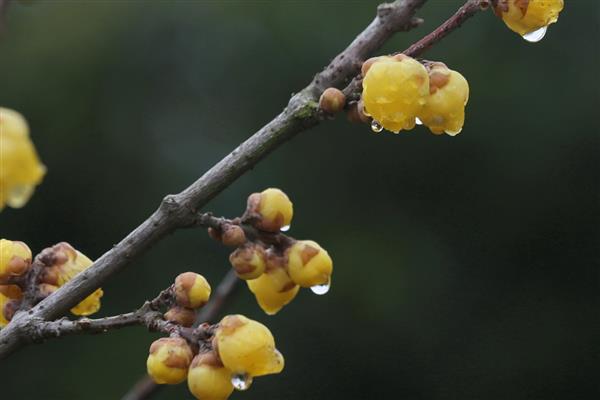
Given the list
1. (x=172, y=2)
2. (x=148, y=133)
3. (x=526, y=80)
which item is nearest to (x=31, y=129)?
(x=148, y=133)

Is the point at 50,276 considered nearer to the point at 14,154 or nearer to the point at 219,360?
the point at 219,360

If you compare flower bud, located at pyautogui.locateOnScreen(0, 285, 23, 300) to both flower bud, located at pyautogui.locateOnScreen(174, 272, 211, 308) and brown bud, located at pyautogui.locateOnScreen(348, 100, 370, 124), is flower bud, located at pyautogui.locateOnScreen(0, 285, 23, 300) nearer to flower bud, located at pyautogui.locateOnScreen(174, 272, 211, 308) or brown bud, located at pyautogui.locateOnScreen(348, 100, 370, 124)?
flower bud, located at pyautogui.locateOnScreen(174, 272, 211, 308)

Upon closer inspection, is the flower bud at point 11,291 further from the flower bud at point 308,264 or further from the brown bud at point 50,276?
the flower bud at point 308,264

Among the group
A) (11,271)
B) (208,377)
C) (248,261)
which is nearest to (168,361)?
(208,377)

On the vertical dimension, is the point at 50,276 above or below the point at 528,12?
above

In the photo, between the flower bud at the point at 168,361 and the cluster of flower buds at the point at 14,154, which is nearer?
the cluster of flower buds at the point at 14,154

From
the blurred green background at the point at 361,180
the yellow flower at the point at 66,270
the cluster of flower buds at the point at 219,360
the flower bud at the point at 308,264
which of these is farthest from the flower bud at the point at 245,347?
the blurred green background at the point at 361,180

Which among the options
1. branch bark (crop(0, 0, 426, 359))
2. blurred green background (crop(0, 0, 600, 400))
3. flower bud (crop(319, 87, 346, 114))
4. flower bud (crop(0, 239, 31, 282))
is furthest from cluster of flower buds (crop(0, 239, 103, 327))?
blurred green background (crop(0, 0, 600, 400))
